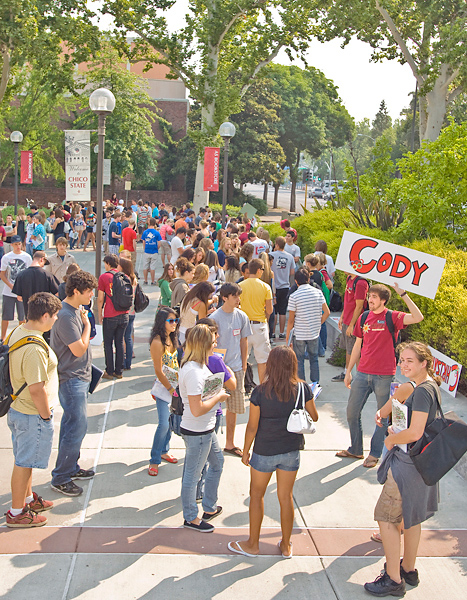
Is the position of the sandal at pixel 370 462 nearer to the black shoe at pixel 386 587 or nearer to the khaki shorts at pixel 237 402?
the khaki shorts at pixel 237 402

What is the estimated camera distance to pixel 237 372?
6496 mm

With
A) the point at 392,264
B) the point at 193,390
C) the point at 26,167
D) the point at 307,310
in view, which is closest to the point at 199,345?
the point at 193,390

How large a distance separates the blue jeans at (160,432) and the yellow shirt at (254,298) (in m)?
2.29

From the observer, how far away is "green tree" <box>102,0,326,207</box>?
23672 mm

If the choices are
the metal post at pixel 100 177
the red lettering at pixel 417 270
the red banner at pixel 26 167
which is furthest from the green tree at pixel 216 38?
the red lettering at pixel 417 270

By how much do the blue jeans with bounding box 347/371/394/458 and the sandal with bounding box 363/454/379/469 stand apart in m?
0.04

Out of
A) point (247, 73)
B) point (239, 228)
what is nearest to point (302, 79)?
point (247, 73)

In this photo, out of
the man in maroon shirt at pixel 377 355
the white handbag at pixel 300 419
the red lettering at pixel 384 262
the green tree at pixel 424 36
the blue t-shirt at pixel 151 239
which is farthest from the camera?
the green tree at pixel 424 36

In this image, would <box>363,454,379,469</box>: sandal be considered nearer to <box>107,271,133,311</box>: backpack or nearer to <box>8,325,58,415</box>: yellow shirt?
<box>8,325,58,415</box>: yellow shirt

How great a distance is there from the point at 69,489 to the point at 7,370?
140 centimetres

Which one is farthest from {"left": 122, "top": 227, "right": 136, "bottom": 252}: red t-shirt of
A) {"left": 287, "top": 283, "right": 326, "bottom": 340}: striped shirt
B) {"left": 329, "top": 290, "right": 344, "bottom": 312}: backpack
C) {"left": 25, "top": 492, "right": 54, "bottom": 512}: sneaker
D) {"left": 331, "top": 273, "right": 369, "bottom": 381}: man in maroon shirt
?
{"left": 25, "top": 492, "right": 54, "bottom": 512}: sneaker

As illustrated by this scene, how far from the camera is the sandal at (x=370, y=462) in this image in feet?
21.2

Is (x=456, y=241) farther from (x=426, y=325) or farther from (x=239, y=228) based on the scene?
(x=239, y=228)

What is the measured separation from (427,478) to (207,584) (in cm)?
168
